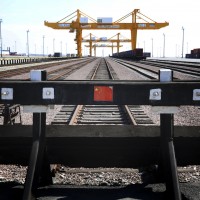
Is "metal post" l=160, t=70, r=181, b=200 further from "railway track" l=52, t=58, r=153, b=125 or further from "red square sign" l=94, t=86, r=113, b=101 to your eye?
"railway track" l=52, t=58, r=153, b=125

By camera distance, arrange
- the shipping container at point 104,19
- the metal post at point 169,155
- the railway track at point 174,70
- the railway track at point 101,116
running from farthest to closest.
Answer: the shipping container at point 104,19
the railway track at point 174,70
the railway track at point 101,116
the metal post at point 169,155

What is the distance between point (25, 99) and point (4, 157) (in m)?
1.22

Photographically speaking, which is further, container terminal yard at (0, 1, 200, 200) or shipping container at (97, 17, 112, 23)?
shipping container at (97, 17, 112, 23)

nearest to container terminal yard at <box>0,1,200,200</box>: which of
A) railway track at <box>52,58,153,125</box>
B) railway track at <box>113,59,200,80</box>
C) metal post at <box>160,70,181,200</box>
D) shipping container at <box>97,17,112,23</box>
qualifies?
metal post at <box>160,70,181,200</box>

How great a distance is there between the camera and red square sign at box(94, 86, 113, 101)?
9.49ft

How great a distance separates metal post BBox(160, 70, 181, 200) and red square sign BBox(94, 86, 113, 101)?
511mm

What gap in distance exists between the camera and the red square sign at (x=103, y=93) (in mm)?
2893

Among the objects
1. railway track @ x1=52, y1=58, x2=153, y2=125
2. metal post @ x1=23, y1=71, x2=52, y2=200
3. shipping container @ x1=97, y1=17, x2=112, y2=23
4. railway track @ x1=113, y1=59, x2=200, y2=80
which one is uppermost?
shipping container @ x1=97, y1=17, x2=112, y2=23

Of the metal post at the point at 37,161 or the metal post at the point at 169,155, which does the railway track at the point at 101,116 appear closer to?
the metal post at the point at 37,161

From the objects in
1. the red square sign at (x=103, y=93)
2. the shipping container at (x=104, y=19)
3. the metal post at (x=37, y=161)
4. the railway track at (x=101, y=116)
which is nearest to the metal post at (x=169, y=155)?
the red square sign at (x=103, y=93)

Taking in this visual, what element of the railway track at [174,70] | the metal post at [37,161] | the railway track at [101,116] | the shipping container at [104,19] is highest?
A: the shipping container at [104,19]

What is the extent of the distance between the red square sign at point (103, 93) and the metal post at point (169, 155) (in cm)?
51

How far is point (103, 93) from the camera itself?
2904 millimetres

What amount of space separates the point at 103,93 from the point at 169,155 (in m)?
0.86
